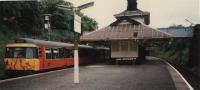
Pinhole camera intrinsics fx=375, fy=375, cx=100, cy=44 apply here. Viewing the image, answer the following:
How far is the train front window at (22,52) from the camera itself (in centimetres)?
2464

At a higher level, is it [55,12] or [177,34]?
[55,12]

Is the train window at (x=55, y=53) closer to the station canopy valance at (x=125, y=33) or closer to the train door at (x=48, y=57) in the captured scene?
the train door at (x=48, y=57)

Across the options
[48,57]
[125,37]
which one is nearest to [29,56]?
[48,57]

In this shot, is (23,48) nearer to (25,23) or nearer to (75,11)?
(75,11)

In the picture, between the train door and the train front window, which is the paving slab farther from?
the train door

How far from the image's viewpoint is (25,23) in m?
46.2

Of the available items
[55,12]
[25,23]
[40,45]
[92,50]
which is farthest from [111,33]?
[55,12]

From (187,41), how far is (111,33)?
24480 millimetres

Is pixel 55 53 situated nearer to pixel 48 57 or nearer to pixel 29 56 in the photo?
pixel 48 57

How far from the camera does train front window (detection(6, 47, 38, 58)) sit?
24641mm

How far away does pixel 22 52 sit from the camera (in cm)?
2481

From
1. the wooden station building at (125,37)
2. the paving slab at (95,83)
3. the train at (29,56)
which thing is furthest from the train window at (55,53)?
the wooden station building at (125,37)

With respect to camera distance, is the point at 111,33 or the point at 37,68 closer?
the point at 37,68

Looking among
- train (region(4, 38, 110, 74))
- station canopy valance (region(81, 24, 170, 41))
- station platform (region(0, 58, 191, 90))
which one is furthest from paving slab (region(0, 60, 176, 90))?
station canopy valance (region(81, 24, 170, 41))
